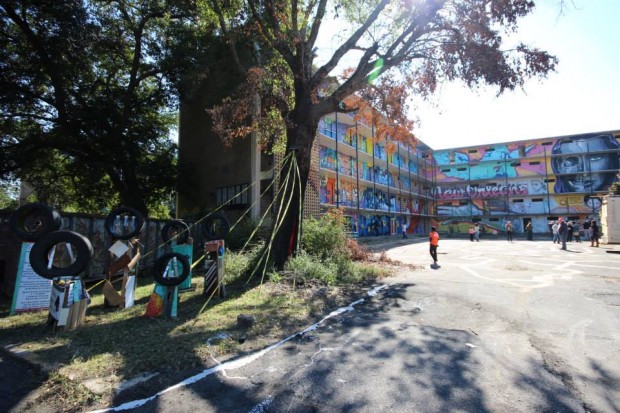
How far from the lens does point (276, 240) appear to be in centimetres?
950

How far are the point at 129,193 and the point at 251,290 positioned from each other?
36.8 feet

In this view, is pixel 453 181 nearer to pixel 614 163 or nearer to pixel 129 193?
pixel 614 163

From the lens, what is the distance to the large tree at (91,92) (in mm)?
12617

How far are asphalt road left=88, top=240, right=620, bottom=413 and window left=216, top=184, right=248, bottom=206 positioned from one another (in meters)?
13.4

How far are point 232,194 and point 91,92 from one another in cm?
809

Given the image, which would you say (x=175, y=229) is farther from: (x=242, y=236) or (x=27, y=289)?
(x=242, y=236)

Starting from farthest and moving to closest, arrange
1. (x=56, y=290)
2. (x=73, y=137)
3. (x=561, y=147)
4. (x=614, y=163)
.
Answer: (x=561, y=147) → (x=614, y=163) → (x=73, y=137) → (x=56, y=290)

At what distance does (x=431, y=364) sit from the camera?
13.1ft

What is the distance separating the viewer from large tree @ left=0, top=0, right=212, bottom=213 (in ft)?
41.4

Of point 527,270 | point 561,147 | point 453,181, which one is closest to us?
point 527,270

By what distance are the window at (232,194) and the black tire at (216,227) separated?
10647 mm

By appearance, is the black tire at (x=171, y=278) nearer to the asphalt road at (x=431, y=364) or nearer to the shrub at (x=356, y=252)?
the asphalt road at (x=431, y=364)

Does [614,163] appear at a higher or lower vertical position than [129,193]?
higher

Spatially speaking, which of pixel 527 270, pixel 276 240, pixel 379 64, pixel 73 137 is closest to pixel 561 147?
pixel 527 270
